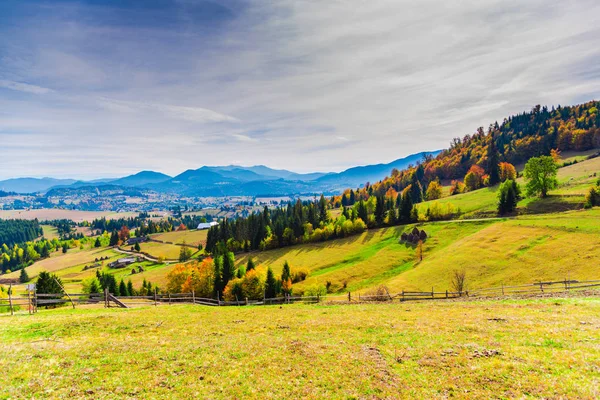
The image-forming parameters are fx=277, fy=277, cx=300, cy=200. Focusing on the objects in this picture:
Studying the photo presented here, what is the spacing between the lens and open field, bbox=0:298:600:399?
13695 mm

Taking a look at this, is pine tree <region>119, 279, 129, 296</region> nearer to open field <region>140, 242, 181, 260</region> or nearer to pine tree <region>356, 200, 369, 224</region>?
open field <region>140, 242, 181, 260</region>

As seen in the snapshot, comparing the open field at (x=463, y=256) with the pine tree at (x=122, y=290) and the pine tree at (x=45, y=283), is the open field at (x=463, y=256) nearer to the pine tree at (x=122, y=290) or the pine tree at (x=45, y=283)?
the pine tree at (x=122, y=290)

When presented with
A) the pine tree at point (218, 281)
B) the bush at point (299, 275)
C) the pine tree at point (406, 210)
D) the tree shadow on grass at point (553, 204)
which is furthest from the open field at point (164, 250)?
the tree shadow on grass at point (553, 204)

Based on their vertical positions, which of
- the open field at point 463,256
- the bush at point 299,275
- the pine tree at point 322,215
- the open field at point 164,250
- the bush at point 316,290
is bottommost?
the open field at point 164,250

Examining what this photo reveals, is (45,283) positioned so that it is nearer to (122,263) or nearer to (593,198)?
(122,263)

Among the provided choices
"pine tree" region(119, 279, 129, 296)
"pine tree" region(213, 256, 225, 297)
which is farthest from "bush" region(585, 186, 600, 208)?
"pine tree" region(119, 279, 129, 296)

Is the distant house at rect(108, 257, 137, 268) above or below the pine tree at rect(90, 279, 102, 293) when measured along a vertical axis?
below

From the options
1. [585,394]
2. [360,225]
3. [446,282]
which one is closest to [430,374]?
[585,394]

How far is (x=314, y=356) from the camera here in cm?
1791

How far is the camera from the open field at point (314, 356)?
13695 mm

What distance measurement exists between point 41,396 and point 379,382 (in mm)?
16513

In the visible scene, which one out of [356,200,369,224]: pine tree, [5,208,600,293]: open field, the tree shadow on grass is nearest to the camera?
[5,208,600,293]: open field

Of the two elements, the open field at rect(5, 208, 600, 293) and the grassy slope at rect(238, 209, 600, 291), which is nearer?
the grassy slope at rect(238, 209, 600, 291)

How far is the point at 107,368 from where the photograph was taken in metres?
16.4
